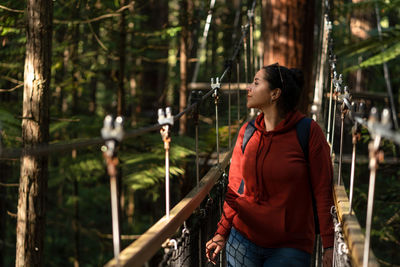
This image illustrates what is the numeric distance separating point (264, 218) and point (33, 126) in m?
2.41

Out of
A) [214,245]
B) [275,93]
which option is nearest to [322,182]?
[275,93]

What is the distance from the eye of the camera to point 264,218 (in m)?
2.53

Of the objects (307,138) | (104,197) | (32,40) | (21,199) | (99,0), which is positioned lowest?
(104,197)

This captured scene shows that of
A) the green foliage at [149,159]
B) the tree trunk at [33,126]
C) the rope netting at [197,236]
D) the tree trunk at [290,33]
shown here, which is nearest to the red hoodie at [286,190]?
the rope netting at [197,236]

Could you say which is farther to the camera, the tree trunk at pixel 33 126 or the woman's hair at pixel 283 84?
the tree trunk at pixel 33 126

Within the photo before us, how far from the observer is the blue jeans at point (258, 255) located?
2.48 m

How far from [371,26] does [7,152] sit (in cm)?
1137

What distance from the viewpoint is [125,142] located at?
6.59 meters

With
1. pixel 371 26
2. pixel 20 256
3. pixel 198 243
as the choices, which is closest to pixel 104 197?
pixel 371 26

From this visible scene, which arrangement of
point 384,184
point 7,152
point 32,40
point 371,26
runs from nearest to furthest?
1. point 7,152
2. point 32,40
3. point 384,184
4. point 371,26

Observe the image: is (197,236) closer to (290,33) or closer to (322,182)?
(322,182)

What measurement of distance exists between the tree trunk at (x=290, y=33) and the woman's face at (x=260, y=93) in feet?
9.91

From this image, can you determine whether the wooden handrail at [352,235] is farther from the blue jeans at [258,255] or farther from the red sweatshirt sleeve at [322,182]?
the blue jeans at [258,255]

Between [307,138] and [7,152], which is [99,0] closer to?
[307,138]
